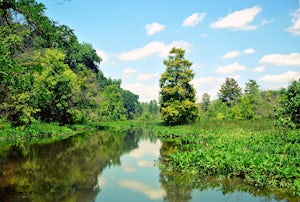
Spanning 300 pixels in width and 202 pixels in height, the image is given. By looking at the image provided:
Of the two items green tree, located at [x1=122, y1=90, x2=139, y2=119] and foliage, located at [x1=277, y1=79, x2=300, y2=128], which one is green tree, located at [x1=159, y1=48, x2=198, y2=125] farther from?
green tree, located at [x1=122, y1=90, x2=139, y2=119]

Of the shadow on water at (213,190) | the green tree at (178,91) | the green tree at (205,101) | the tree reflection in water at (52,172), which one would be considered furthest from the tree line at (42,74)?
the green tree at (205,101)

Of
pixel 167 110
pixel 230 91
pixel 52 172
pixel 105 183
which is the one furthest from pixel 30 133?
pixel 230 91

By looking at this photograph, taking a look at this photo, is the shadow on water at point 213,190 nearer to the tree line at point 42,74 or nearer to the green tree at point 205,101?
the tree line at point 42,74

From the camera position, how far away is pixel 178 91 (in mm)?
39906

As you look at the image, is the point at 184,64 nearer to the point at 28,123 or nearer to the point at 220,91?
the point at 28,123

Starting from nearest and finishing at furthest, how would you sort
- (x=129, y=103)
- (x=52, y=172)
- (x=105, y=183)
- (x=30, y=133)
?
(x=105, y=183) → (x=52, y=172) → (x=30, y=133) → (x=129, y=103)

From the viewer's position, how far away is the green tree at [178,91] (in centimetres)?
3984

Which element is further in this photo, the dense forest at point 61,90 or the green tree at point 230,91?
the green tree at point 230,91

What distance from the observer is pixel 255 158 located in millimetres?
12461

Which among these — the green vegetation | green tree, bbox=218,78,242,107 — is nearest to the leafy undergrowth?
the green vegetation

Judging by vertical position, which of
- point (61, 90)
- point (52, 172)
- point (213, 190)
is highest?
point (61, 90)

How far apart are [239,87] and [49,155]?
58476mm

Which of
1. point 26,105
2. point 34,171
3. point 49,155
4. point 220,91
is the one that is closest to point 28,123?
point 26,105

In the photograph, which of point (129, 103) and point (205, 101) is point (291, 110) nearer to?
point (205, 101)
